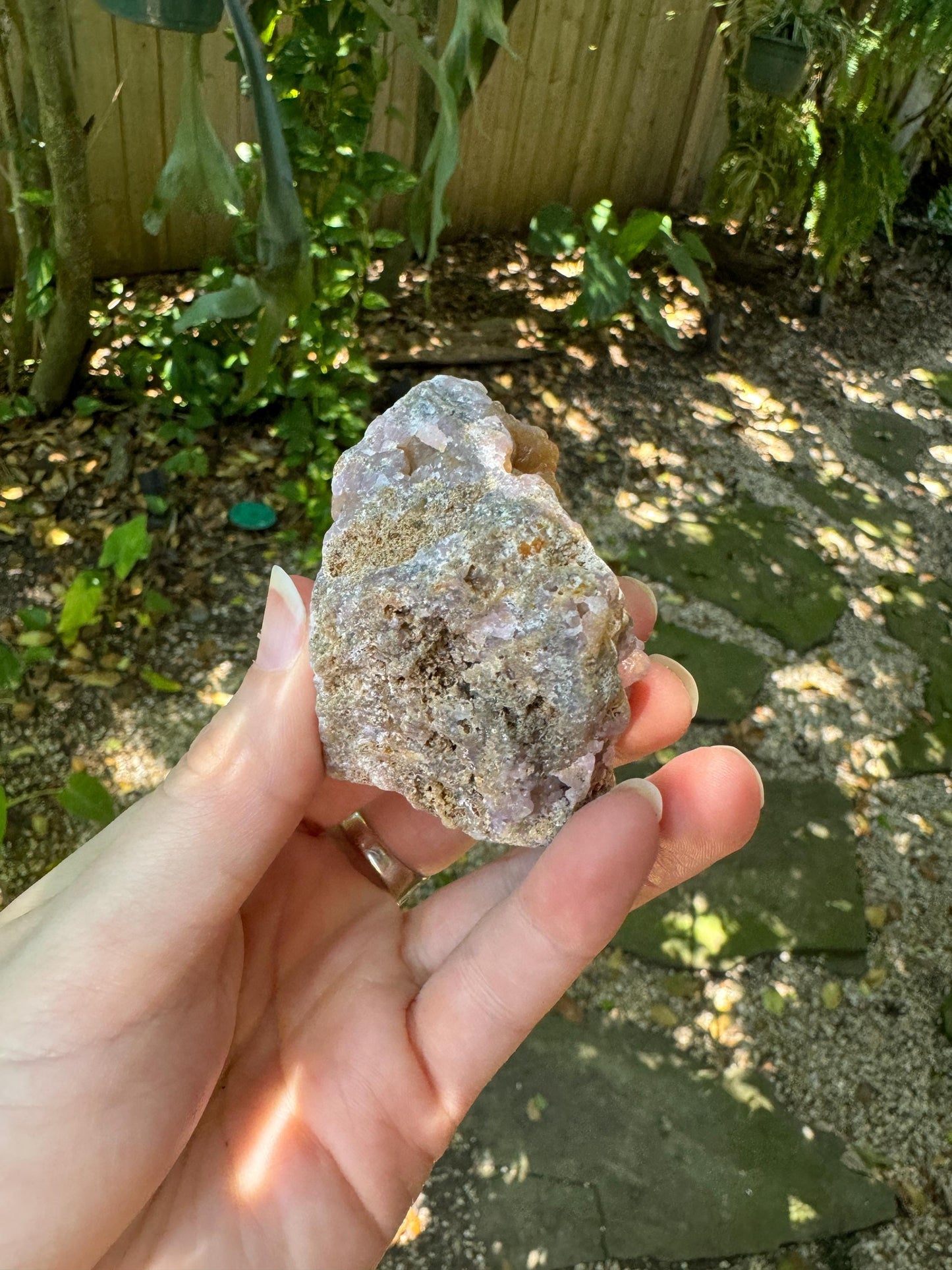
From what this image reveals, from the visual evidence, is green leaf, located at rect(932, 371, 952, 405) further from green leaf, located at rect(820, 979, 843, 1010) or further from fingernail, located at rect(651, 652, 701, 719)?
fingernail, located at rect(651, 652, 701, 719)

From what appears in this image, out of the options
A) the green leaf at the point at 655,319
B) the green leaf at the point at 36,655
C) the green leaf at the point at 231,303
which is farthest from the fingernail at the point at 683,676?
the green leaf at the point at 655,319

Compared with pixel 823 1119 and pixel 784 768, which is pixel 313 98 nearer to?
pixel 784 768

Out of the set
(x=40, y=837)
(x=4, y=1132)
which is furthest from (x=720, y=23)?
(x=4, y=1132)

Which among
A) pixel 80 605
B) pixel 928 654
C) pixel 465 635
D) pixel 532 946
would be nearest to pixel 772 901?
pixel 928 654

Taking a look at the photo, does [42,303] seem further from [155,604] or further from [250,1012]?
[250,1012]

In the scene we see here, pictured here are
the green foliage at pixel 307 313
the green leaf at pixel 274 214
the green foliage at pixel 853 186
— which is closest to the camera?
the green leaf at pixel 274 214

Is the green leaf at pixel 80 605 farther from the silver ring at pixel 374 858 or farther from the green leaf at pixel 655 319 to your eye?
the green leaf at pixel 655 319
